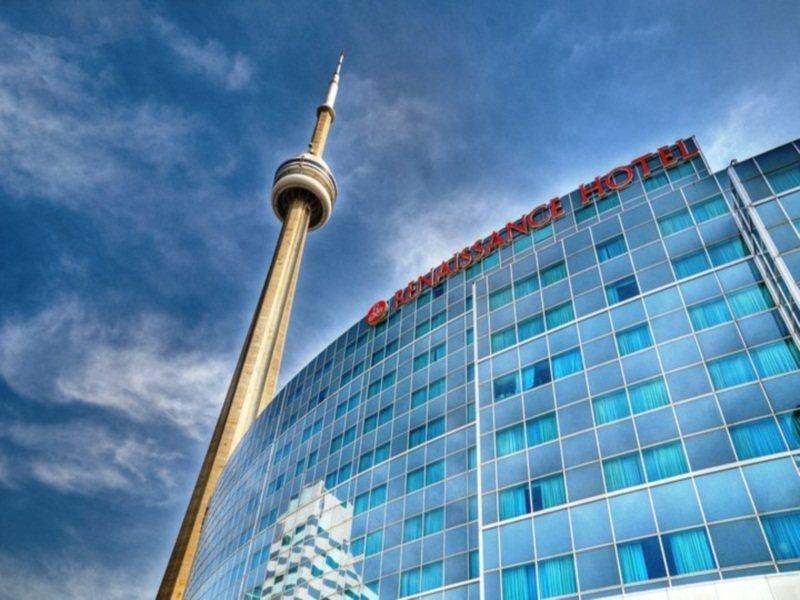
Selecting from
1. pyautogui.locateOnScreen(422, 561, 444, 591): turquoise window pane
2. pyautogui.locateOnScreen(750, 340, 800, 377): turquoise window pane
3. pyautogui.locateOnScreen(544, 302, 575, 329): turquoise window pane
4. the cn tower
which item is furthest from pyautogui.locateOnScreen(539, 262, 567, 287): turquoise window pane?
the cn tower

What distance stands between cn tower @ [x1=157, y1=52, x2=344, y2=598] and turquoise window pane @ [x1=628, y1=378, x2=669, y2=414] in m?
67.4

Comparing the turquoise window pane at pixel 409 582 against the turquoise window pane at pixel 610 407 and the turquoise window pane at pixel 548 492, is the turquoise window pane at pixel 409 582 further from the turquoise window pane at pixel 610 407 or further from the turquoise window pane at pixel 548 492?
the turquoise window pane at pixel 610 407

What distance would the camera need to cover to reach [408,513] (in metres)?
43.0

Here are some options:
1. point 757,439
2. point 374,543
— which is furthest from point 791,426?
point 374,543

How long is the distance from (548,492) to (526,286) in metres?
17.0

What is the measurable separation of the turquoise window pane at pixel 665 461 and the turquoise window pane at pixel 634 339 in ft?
22.0

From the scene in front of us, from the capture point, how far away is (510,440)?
38.6 metres

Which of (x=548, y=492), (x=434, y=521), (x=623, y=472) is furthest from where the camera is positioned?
(x=434, y=521)

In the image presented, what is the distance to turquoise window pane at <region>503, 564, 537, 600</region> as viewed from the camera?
1250 inches

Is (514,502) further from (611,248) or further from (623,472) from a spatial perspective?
(611,248)

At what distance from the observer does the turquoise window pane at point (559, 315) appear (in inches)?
1625

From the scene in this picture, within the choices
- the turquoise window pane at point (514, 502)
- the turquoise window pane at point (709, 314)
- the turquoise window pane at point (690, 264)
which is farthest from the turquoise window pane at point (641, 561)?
the turquoise window pane at point (690, 264)

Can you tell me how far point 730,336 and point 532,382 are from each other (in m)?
12.5

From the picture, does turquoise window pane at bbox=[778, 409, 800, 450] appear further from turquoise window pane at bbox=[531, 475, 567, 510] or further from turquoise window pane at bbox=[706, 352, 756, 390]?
turquoise window pane at bbox=[531, 475, 567, 510]
